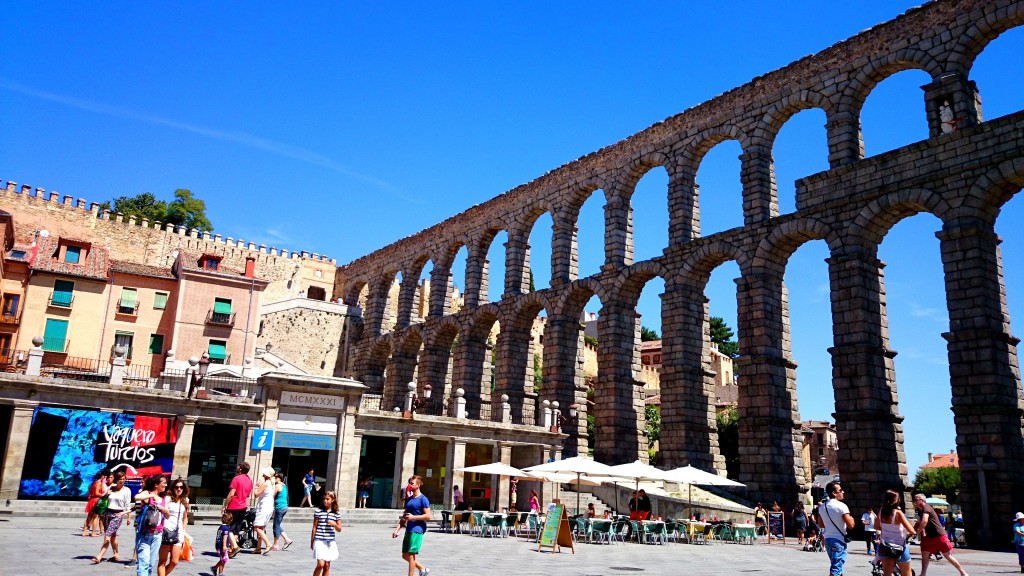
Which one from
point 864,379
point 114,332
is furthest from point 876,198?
point 114,332

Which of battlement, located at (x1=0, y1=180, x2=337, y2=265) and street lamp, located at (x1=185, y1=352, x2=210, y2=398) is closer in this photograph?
street lamp, located at (x1=185, y1=352, x2=210, y2=398)

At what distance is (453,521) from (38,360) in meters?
13.6

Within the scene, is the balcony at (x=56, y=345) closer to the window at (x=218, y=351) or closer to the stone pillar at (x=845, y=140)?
the window at (x=218, y=351)

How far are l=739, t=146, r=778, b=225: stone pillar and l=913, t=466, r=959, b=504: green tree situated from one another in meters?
49.4

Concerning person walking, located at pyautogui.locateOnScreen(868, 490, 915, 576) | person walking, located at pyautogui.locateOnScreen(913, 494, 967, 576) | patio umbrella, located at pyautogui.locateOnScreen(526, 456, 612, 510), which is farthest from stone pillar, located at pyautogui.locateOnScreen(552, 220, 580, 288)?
person walking, located at pyautogui.locateOnScreen(868, 490, 915, 576)

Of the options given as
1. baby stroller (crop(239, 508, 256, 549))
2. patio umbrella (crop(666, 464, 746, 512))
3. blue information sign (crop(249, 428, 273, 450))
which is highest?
blue information sign (crop(249, 428, 273, 450))

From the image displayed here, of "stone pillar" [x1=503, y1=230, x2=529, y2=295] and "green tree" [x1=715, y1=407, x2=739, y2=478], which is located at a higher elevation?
"stone pillar" [x1=503, y1=230, x2=529, y2=295]

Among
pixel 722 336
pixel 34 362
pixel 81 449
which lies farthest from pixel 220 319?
pixel 722 336

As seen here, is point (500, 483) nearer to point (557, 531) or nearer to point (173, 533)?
point (557, 531)

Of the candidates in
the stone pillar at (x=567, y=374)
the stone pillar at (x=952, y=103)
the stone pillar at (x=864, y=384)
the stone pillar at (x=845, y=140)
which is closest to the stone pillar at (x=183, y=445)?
the stone pillar at (x=567, y=374)

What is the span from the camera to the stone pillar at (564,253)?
3875 cm

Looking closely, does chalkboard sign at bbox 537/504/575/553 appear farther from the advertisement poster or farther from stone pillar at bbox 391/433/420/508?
the advertisement poster

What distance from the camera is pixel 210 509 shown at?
2336 centimetres

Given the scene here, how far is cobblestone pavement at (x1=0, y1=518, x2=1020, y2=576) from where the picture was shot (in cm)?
1226
